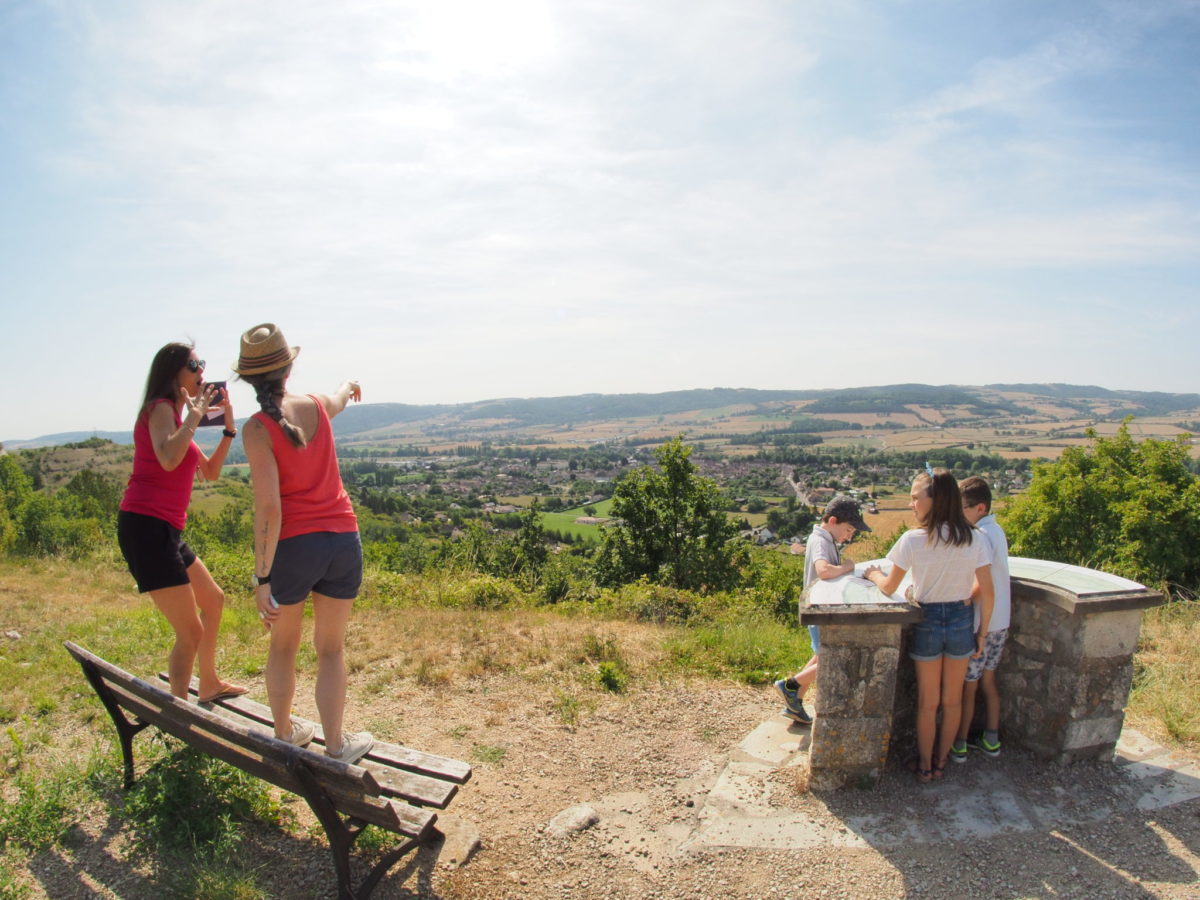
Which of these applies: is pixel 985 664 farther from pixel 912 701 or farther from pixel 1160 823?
pixel 1160 823

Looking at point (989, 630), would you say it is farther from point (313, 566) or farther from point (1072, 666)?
point (313, 566)

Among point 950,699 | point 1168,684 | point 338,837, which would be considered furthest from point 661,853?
point 1168,684

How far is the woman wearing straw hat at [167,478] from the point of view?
328 centimetres

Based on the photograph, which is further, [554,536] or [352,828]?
[554,536]

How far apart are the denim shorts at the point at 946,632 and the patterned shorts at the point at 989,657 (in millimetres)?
188

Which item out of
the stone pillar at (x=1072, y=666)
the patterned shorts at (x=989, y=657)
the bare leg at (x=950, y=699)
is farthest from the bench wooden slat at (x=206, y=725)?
the stone pillar at (x=1072, y=666)

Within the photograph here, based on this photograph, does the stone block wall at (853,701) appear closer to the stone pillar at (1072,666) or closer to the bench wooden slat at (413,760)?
the stone pillar at (1072,666)

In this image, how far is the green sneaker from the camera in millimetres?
3893

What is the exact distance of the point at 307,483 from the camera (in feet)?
9.54

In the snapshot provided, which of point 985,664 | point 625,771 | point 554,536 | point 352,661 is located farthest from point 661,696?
point 554,536

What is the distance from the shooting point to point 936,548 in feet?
11.5

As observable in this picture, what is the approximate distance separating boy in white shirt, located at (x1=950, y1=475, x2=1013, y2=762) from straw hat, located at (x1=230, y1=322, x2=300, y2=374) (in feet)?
11.7

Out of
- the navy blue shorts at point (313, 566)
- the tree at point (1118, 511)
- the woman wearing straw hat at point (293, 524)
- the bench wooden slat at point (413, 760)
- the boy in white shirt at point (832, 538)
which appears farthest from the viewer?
the tree at point (1118, 511)

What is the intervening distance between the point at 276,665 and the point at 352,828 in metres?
0.92
